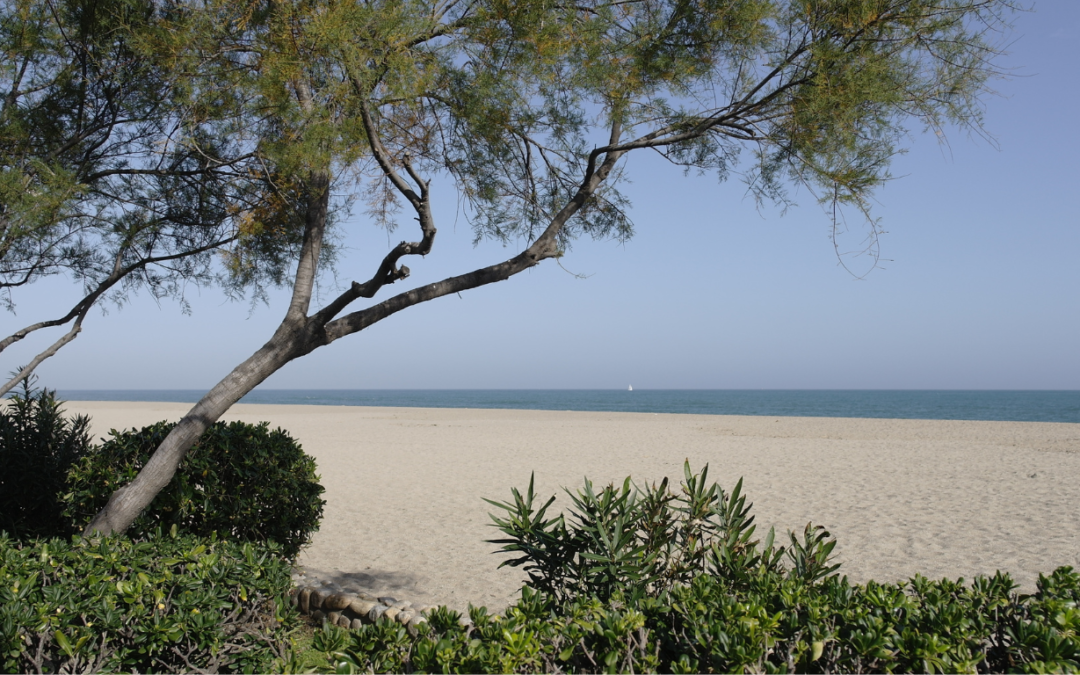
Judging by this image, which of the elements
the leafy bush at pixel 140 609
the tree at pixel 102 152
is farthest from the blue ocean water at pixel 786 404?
the leafy bush at pixel 140 609

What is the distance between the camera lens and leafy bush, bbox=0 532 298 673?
2.47m

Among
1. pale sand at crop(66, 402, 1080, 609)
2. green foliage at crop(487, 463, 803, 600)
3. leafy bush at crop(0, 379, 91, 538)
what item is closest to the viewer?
green foliage at crop(487, 463, 803, 600)

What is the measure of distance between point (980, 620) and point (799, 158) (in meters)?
3.35

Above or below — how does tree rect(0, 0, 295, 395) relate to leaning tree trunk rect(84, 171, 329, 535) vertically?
above

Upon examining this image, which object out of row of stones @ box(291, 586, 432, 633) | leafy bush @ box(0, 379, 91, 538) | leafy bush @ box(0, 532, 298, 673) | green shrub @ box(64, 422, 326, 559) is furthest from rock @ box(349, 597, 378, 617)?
leafy bush @ box(0, 379, 91, 538)

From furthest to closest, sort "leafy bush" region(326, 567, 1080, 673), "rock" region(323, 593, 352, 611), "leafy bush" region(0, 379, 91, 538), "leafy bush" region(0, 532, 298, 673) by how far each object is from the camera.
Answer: "leafy bush" region(0, 379, 91, 538)
"rock" region(323, 593, 352, 611)
"leafy bush" region(0, 532, 298, 673)
"leafy bush" region(326, 567, 1080, 673)

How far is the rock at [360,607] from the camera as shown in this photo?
175 inches

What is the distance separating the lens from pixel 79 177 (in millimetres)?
5504

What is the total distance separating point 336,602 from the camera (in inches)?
182

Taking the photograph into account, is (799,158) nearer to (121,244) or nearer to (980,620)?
(980,620)

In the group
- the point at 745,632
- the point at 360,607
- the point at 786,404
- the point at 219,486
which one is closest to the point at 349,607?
the point at 360,607

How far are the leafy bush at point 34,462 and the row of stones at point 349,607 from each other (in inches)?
66.1

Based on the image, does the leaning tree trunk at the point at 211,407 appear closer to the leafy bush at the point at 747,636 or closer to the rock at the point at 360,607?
the rock at the point at 360,607

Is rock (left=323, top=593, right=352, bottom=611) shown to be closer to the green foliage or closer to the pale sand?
the pale sand
